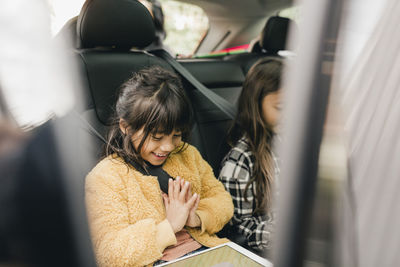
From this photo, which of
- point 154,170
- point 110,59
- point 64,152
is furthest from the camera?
point 110,59

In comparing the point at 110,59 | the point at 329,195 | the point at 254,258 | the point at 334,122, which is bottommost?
the point at 254,258

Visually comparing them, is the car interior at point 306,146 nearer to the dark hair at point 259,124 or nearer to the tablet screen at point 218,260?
the tablet screen at point 218,260

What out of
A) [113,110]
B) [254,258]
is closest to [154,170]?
[113,110]

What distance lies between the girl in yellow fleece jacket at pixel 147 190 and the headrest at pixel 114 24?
21 cm

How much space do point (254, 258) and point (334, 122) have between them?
44cm

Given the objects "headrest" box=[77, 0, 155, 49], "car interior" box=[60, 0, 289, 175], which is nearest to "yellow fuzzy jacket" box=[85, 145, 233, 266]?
"car interior" box=[60, 0, 289, 175]

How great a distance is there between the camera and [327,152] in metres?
0.47

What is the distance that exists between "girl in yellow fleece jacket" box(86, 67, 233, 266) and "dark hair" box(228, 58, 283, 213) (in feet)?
0.60

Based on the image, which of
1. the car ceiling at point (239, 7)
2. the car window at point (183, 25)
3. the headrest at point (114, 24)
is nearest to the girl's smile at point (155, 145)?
the headrest at point (114, 24)

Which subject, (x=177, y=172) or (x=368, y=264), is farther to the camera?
(x=177, y=172)

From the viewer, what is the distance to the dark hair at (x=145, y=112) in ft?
3.18

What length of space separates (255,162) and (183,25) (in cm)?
139

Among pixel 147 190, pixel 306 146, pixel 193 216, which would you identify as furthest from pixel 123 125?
pixel 306 146

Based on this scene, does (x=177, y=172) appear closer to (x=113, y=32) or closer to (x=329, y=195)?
(x=113, y=32)
